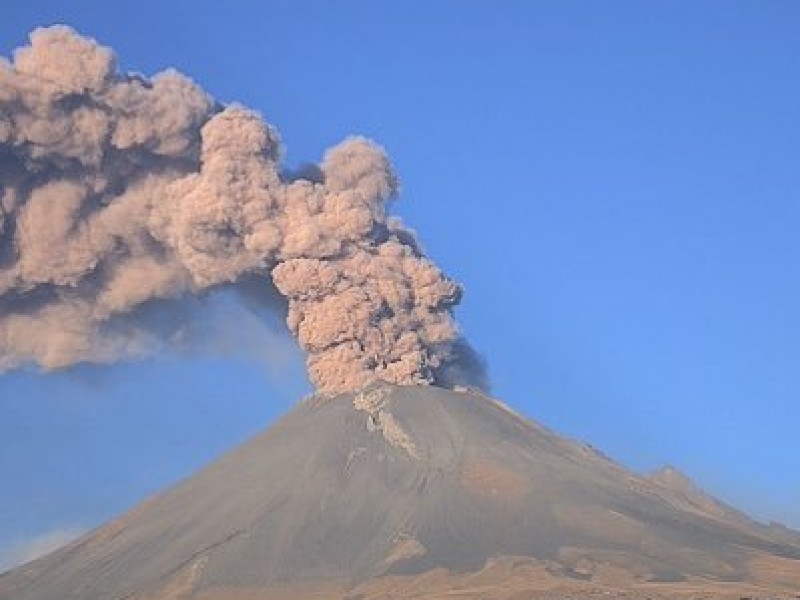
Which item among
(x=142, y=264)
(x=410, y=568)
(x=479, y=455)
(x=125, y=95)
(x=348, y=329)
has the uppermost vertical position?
(x=125, y=95)

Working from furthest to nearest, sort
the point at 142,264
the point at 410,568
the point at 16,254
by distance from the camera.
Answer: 1. the point at 142,264
2. the point at 16,254
3. the point at 410,568

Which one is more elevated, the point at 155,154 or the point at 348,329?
the point at 155,154

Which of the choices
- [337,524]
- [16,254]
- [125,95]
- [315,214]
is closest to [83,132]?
[125,95]

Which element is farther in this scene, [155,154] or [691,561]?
[155,154]

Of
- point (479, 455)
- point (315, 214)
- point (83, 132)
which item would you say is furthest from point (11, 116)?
point (479, 455)

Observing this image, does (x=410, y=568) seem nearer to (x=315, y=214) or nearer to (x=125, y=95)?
(x=315, y=214)

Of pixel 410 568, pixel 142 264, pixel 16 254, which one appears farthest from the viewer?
pixel 142 264
